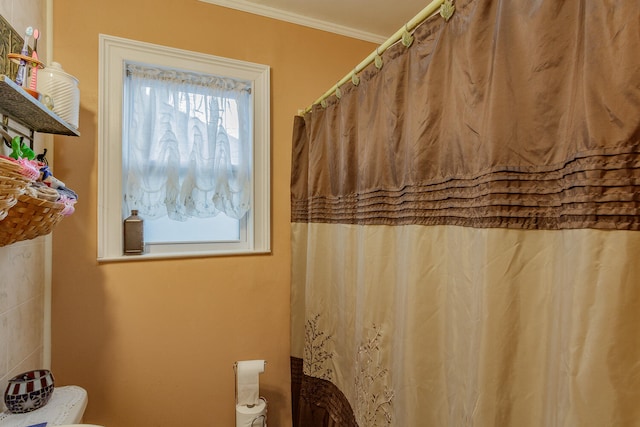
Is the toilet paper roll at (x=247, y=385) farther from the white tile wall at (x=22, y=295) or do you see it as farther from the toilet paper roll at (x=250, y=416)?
the white tile wall at (x=22, y=295)

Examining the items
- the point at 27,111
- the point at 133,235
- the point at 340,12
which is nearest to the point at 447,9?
the point at 340,12

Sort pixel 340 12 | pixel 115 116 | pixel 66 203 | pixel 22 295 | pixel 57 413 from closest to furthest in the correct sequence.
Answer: pixel 66 203 < pixel 57 413 < pixel 22 295 < pixel 115 116 < pixel 340 12

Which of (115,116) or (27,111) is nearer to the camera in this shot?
(27,111)

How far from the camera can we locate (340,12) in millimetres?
1691

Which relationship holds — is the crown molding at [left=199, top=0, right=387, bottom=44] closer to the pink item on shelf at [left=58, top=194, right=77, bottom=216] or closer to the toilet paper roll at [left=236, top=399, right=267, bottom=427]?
the pink item on shelf at [left=58, top=194, right=77, bottom=216]

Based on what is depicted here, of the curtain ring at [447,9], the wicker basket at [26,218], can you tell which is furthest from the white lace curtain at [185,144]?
the curtain ring at [447,9]

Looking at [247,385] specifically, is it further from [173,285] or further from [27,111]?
[27,111]

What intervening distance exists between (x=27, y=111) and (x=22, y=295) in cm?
67

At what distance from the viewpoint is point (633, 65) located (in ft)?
1.52

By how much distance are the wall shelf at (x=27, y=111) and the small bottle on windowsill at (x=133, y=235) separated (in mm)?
446

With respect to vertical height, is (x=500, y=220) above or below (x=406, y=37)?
below

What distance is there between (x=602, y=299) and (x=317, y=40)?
178 cm

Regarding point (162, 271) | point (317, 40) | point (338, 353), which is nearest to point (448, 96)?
point (338, 353)

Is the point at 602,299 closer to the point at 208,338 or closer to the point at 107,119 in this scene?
the point at 208,338
